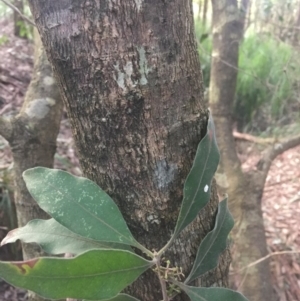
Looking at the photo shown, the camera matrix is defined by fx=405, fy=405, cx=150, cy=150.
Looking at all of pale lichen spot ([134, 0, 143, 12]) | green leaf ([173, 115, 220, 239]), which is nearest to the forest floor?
green leaf ([173, 115, 220, 239])

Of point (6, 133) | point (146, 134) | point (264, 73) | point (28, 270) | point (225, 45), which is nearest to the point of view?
point (28, 270)

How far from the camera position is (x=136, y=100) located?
1.66 feet

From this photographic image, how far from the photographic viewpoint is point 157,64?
50cm

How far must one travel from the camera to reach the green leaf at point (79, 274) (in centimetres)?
42

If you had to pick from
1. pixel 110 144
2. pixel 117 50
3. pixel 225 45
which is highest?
pixel 225 45

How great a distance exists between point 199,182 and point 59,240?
0.66ft

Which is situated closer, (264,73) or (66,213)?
(66,213)

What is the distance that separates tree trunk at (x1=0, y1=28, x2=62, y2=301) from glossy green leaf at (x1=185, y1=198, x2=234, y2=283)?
27.4 inches

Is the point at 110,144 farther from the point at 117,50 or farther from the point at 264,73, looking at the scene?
the point at 264,73

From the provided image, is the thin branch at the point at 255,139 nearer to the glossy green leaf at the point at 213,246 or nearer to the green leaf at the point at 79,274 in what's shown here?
the glossy green leaf at the point at 213,246

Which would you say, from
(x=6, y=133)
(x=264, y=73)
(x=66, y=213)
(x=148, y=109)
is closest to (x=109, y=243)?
(x=66, y=213)

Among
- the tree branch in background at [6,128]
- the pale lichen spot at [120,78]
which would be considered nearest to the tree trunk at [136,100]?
the pale lichen spot at [120,78]

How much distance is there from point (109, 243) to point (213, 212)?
17 centimetres

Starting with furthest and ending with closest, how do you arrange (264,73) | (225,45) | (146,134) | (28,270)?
(264,73), (225,45), (146,134), (28,270)
